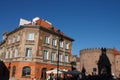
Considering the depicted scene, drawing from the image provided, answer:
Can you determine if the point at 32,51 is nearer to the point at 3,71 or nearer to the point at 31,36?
the point at 31,36

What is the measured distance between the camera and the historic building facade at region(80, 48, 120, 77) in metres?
47.4

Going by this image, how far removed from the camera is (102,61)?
48.2 meters

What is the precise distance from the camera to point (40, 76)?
104 feet

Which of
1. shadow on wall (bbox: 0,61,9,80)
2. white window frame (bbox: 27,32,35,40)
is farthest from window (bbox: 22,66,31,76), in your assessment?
shadow on wall (bbox: 0,61,9,80)

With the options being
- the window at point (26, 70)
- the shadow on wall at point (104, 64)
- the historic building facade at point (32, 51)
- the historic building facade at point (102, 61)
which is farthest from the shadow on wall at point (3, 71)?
the shadow on wall at point (104, 64)

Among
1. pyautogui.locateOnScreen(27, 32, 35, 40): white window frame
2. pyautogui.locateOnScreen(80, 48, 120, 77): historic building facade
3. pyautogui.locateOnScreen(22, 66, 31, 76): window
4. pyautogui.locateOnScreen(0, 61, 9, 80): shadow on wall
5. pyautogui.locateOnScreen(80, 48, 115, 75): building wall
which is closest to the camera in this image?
pyautogui.locateOnScreen(22, 66, 31, 76): window

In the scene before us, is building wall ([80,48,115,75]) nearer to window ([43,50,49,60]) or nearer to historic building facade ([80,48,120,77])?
historic building facade ([80,48,120,77])

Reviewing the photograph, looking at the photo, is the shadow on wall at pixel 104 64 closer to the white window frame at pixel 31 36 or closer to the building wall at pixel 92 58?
the building wall at pixel 92 58

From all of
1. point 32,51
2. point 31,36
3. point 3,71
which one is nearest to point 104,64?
point 32,51

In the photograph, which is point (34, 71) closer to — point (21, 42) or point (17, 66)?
point (17, 66)

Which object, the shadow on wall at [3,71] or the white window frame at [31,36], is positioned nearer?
the white window frame at [31,36]

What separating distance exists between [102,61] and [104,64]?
99cm

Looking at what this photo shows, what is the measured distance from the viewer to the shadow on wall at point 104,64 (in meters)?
47.5

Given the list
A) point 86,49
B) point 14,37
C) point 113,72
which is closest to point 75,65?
point 86,49
